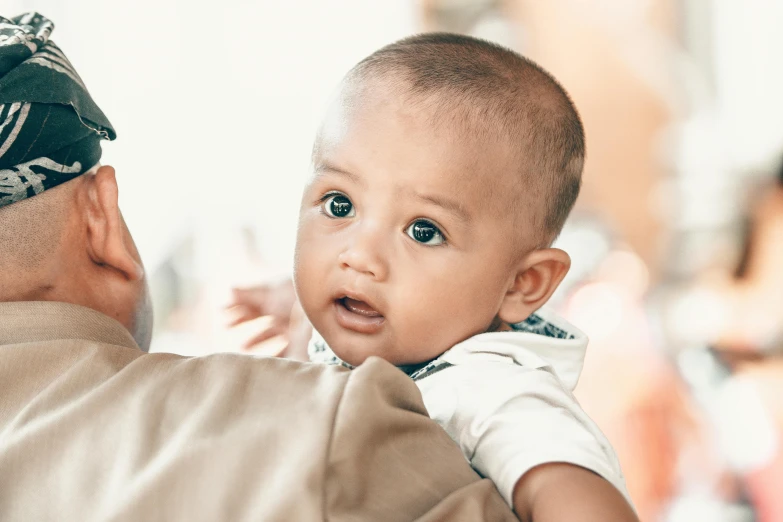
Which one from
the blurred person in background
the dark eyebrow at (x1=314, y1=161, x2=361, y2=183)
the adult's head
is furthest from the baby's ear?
the blurred person in background

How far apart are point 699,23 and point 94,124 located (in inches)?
137

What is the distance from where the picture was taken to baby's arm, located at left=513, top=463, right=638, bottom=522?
0.79 metres

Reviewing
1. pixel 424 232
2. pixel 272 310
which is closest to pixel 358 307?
pixel 424 232

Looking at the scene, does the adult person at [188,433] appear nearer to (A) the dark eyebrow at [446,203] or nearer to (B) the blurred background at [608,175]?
(A) the dark eyebrow at [446,203]

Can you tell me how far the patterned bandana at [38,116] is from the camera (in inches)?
35.6

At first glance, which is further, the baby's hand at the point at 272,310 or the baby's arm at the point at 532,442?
the baby's hand at the point at 272,310

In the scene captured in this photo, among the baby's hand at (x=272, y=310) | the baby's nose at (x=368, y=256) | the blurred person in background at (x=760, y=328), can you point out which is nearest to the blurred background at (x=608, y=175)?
the blurred person in background at (x=760, y=328)

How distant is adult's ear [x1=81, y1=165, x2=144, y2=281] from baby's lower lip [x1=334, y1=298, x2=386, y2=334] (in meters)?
0.27

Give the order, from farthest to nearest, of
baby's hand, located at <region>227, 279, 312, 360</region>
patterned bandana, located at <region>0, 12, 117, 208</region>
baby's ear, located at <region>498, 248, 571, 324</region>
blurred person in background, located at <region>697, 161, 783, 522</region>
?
blurred person in background, located at <region>697, 161, 783, 522</region>
baby's hand, located at <region>227, 279, 312, 360</region>
baby's ear, located at <region>498, 248, 571, 324</region>
patterned bandana, located at <region>0, 12, 117, 208</region>

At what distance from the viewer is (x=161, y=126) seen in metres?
3.39

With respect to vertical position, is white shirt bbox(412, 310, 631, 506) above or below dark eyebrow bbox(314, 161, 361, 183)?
below

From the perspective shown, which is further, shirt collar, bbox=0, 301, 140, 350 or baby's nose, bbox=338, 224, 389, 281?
baby's nose, bbox=338, 224, 389, 281

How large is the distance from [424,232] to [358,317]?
0.44 ft

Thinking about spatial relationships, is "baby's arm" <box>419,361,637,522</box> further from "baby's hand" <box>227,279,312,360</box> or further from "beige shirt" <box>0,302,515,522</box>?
"baby's hand" <box>227,279,312,360</box>
